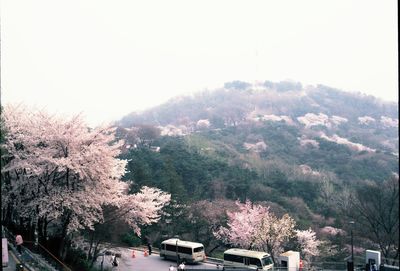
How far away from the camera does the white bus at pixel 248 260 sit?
2433 centimetres

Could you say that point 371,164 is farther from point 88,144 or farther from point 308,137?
point 88,144

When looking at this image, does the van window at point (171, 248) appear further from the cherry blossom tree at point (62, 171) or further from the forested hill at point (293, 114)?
the forested hill at point (293, 114)

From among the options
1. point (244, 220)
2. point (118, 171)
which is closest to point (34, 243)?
point (118, 171)

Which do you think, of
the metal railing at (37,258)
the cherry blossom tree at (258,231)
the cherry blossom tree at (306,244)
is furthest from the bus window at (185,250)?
the cherry blossom tree at (306,244)

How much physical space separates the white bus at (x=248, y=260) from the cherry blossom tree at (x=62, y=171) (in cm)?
720

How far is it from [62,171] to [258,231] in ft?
55.8

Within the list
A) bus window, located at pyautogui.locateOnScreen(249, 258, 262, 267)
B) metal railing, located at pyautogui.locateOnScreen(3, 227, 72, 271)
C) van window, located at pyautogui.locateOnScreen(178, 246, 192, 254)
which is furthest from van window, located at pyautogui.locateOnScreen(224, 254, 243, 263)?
metal railing, located at pyautogui.locateOnScreen(3, 227, 72, 271)

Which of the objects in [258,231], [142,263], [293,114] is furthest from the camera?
[293,114]

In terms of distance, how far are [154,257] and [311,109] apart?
91486 millimetres

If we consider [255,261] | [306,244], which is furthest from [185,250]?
[306,244]

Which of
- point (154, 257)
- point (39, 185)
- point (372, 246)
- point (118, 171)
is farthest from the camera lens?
point (372, 246)

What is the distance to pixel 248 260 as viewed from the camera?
81.7 feet

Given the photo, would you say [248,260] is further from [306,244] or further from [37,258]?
[37,258]

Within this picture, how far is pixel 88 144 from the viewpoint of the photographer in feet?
69.7
